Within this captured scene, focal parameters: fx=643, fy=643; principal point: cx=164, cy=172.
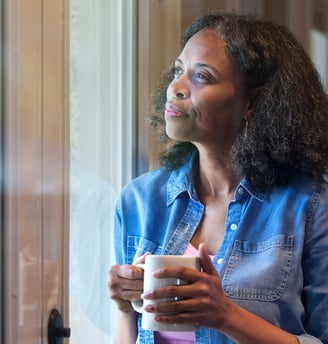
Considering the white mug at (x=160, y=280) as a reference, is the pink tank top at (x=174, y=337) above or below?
below

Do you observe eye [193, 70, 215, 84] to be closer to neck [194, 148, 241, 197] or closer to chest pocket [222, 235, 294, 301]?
neck [194, 148, 241, 197]

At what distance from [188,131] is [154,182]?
0.52 ft

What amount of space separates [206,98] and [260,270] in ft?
0.90

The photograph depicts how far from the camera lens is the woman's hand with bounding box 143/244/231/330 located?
790mm

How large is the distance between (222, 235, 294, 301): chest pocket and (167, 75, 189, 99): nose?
249 millimetres

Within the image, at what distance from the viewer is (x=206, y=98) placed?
0.99 m

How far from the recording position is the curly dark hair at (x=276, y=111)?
1015 mm

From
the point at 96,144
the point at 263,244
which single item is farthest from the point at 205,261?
the point at 96,144

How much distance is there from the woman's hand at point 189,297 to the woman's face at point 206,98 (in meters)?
0.24

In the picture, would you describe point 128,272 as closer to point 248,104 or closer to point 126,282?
point 126,282

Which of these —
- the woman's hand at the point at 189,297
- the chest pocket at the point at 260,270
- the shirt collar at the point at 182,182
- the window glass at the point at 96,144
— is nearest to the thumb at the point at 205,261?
the woman's hand at the point at 189,297

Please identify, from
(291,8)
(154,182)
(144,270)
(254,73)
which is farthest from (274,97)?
(291,8)

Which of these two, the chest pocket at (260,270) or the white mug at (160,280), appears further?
the chest pocket at (260,270)

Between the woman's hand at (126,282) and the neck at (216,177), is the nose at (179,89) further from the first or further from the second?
the woman's hand at (126,282)
